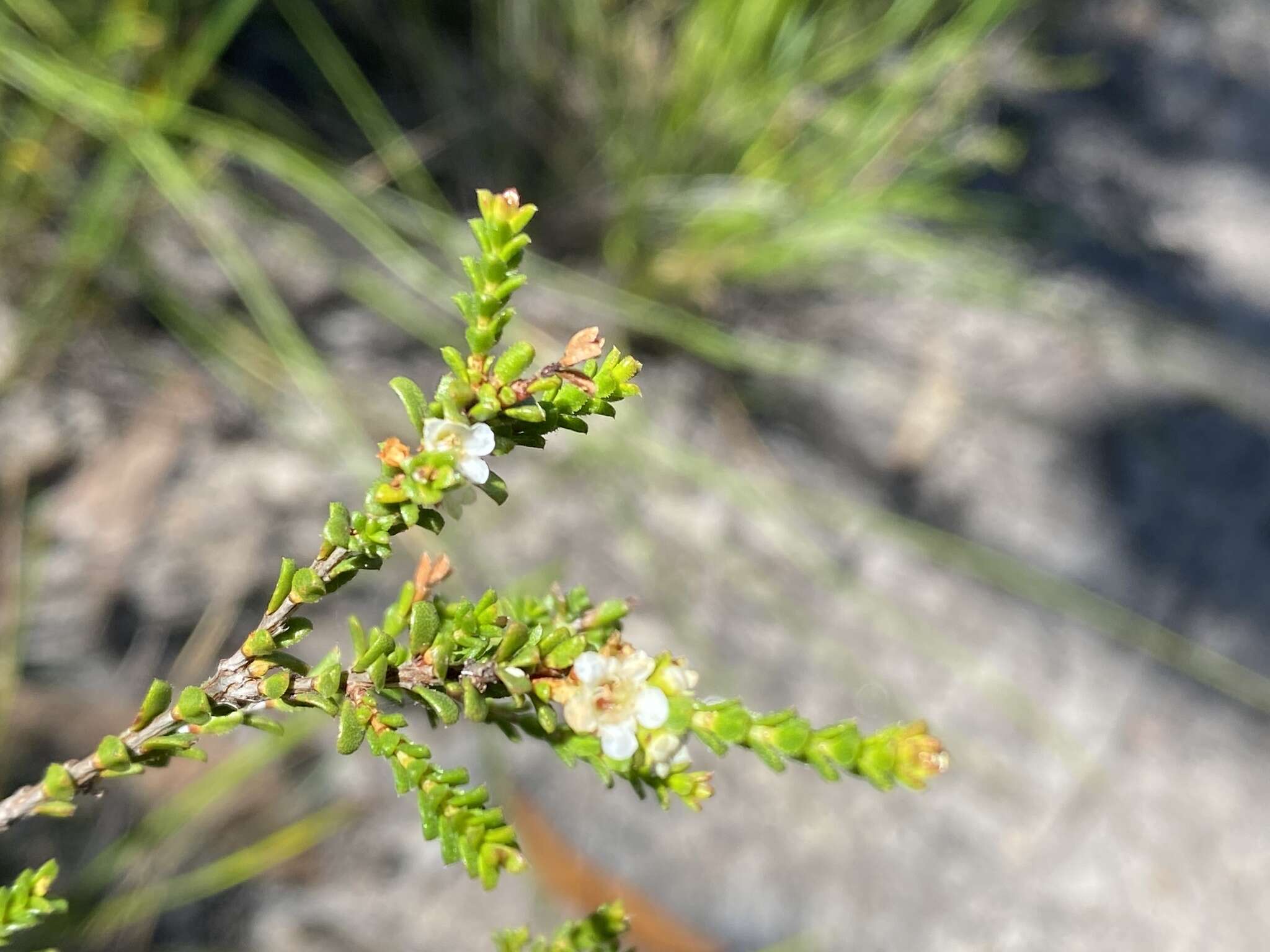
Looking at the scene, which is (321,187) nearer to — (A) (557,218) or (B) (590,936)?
(A) (557,218)

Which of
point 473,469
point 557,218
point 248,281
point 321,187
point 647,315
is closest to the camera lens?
point 473,469

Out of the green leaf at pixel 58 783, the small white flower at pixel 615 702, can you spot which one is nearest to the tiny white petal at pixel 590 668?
the small white flower at pixel 615 702

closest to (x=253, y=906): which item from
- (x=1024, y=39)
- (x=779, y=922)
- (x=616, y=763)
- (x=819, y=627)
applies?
(x=779, y=922)

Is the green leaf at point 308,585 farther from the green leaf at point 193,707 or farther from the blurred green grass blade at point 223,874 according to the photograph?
the blurred green grass blade at point 223,874

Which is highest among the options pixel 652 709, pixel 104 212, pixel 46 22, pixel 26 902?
pixel 46 22

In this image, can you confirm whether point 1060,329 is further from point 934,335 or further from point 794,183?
point 794,183

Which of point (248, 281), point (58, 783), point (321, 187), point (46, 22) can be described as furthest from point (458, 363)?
point (46, 22)

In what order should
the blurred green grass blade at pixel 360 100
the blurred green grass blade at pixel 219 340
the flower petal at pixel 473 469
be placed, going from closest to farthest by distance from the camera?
the flower petal at pixel 473 469, the blurred green grass blade at pixel 219 340, the blurred green grass blade at pixel 360 100
